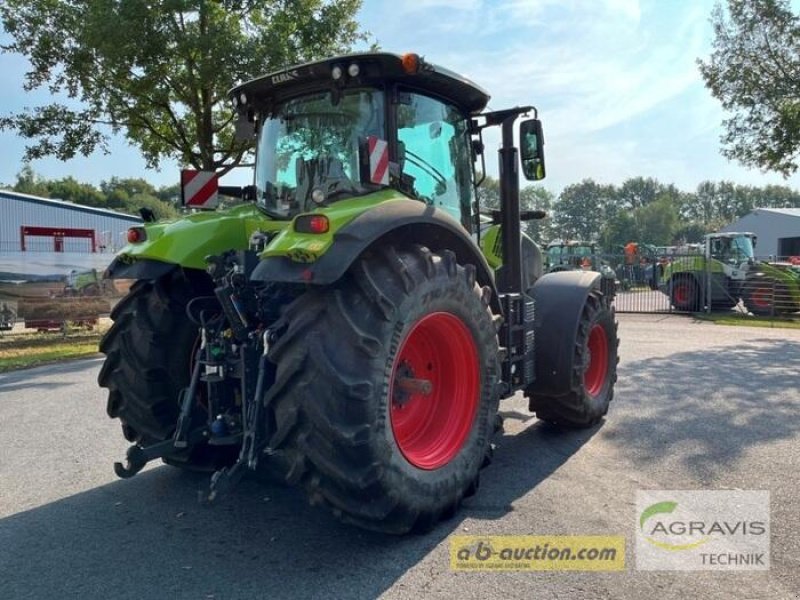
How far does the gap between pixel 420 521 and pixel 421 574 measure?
15.5 inches

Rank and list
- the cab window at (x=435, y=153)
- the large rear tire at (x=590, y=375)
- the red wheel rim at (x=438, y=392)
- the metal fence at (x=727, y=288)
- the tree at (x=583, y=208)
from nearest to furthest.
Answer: the red wheel rim at (x=438, y=392)
the cab window at (x=435, y=153)
the large rear tire at (x=590, y=375)
the metal fence at (x=727, y=288)
the tree at (x=583, y=208)

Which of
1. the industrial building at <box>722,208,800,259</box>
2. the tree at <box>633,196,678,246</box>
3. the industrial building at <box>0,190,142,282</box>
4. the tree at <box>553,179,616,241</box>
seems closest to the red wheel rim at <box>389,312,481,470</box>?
the industrial building at <box>0,190,142,282</box>

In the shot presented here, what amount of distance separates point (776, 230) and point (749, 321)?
3747 centimetres

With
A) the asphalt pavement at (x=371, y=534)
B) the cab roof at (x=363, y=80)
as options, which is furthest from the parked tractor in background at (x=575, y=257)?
the cab roof at (x=363, y=80)

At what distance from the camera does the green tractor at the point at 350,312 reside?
3023 mm

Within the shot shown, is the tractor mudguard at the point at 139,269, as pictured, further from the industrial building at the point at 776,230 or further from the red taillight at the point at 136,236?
the industrial building at the point at 776,230

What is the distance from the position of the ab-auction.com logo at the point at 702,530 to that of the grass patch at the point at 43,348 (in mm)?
9783

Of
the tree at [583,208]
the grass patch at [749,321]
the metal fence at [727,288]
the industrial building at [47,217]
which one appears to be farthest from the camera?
the tree at [583,208]

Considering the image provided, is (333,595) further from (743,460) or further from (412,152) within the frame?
(743,460)

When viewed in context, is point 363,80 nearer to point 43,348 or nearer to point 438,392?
point 438,392

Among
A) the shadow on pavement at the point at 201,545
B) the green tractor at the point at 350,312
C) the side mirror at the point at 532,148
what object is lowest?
the shadow on pavement at the point at 201,545

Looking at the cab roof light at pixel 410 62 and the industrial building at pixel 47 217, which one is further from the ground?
the industrial building at pixel 47 217

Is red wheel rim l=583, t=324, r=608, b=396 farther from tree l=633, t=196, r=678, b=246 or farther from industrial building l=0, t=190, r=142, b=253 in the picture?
tree l=633, t=196, r=678, b=246

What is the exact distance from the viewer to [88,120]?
13.6m
